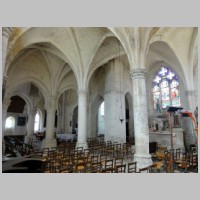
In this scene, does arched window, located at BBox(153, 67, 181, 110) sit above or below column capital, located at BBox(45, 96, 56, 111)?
above

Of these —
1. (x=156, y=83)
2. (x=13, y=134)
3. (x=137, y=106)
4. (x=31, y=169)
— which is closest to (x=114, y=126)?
(x=156, y=83)

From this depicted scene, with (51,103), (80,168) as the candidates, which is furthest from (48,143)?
(80,168)

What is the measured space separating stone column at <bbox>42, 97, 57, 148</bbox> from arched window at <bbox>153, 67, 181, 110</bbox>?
11660 millimetres

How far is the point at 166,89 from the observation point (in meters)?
17.6

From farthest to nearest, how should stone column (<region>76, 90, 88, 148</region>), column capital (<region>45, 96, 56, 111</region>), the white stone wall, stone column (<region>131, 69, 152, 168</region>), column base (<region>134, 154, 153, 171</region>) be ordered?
the white stone wall → column capital (<region>45, 96, 56, 111</region>) → stone column (<region>76, 90, 88, 148</region>) → stone column (<region>131, 69, 152, 168</region>) → column base (<region>134, 154, 153, 171</region>)

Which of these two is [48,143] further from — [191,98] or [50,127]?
[191,98]

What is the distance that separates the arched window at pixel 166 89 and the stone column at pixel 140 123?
10.2m

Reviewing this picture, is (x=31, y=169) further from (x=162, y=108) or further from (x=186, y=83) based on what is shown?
(x=162, y=108)

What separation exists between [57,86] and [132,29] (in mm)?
11004

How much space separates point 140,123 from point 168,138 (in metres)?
6.93

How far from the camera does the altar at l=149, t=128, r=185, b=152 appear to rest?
12190 millimetres

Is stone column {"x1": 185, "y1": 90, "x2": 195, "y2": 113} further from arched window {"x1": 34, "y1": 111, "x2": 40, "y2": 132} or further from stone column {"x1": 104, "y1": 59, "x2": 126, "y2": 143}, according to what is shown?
arched window {"x1": 34, "y1": 111, "x2": 40, "y2": 132}

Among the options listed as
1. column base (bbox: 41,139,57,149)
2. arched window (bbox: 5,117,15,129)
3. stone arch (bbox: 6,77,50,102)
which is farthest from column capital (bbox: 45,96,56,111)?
arched window (bbox: 5,117,15,129)

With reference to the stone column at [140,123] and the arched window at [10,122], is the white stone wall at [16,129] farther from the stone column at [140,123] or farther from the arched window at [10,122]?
the stone column at [140,123]
